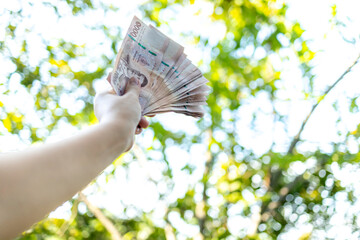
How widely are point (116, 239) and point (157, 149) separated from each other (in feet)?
2.84

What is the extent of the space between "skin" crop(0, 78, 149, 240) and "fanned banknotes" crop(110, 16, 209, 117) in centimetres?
46

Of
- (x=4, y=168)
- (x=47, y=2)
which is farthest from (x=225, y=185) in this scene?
(x=4, y=168)

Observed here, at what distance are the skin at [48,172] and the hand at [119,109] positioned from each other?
0.04 m

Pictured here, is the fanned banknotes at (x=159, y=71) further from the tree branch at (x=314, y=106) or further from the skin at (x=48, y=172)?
the tree branch at (x=314, y=106)

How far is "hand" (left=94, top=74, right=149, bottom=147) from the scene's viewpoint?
812 millimetres

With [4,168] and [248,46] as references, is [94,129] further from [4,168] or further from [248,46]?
[248,46]

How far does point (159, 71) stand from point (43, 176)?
77cm

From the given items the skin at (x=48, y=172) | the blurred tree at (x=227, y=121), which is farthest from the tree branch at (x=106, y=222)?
the skin at (x=48, y=172)

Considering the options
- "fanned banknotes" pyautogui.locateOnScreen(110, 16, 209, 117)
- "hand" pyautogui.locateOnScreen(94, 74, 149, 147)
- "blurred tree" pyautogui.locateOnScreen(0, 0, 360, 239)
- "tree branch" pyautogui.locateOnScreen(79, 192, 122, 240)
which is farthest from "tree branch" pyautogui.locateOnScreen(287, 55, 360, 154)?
"hand" pyautogui.locateOnScreen(94, 74, 149, 147)

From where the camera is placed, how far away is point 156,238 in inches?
162

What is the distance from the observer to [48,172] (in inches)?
22.5

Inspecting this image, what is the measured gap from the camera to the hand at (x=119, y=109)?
2.66ft

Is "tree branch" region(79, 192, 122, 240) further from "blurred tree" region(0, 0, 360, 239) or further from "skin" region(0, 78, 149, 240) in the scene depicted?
"skin" region(0, 78, 149, 240)

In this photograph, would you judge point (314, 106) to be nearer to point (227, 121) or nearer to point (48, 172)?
point (227, 121)
